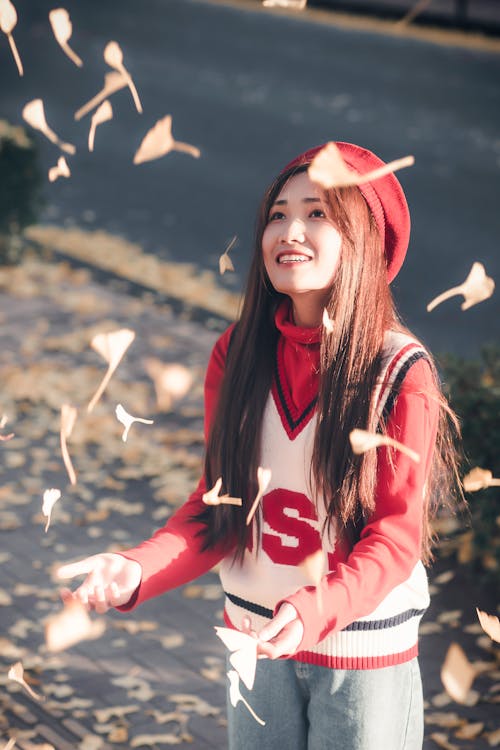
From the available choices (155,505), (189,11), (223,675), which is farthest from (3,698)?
(189,11)

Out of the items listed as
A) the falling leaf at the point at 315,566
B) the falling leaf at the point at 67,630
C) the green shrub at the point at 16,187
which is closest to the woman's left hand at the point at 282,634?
the falling leaf at the point at 315,566

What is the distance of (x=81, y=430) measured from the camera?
6957 mm

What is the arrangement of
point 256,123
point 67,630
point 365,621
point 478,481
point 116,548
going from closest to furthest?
point 365,621, point 478,481, point 67,630, point 116,548, point 256,123

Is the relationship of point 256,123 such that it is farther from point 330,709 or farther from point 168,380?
point 330,709

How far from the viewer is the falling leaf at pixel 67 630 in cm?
470

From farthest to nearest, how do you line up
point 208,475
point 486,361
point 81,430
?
1. point 81,430
2. point 486,361
3. point 208,475

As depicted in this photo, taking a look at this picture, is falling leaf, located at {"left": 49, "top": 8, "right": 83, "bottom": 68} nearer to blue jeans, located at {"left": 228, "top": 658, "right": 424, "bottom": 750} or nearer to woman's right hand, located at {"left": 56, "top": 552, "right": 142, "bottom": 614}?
woman's right hand, located at {"left": 56, "top": 552, "right": 142, "bottom": 614}

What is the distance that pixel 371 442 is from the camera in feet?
7.98

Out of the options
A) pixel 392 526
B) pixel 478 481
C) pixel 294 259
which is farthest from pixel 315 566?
pixel 478 481

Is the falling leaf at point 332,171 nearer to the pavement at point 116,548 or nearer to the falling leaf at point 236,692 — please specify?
the falling leaf at point 236,692

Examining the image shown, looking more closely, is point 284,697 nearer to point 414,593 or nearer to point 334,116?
point 414,593

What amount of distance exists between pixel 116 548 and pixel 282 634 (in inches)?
137

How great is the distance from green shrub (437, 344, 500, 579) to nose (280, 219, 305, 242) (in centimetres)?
233

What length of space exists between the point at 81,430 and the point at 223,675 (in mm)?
2515
